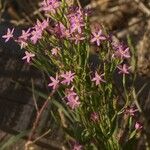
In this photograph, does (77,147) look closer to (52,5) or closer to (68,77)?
(68,77)

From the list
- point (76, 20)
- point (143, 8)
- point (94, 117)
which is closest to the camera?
point (76, 20)

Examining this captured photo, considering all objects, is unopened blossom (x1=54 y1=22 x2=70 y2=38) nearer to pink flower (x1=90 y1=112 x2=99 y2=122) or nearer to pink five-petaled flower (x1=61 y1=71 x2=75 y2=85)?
pink five-petaled flower (x1=61 y1=71 x2=75 y2=85)

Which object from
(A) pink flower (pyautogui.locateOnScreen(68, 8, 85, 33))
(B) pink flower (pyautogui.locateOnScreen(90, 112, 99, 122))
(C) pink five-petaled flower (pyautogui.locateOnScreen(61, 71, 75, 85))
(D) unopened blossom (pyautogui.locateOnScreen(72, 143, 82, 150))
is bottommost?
(D) unopened blossom (pyautogui.locateOnScreen(72, 143, 82, 150))

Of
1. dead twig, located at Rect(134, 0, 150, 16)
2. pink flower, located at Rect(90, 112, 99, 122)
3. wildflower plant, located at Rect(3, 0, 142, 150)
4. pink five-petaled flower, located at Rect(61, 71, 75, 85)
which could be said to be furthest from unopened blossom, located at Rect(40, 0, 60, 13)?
dead twig, located at Rect(134, 0, 150, 16)

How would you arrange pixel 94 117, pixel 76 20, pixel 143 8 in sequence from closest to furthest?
pixel 76 20
pixel 94 117
pixel 143 8

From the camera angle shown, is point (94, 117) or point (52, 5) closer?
point (52, 5)

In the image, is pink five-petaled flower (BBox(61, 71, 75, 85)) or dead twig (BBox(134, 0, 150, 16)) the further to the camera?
dead twig (BBox(134, 0, 150, 16))

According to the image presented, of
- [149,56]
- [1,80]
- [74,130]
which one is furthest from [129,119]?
[149,56]

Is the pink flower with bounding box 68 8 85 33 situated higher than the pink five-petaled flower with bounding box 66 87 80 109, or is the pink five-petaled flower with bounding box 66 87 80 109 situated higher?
the pink flower with bounding box 68 8 85 33

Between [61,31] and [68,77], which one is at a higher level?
[61,31]

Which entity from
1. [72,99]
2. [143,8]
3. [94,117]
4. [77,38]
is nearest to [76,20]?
[77,38]
